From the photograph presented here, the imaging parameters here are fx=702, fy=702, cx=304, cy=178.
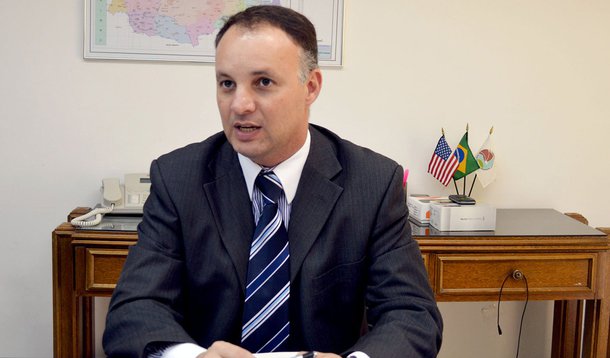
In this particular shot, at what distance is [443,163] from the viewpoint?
10.2 feet

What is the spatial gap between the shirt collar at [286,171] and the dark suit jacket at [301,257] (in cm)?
2

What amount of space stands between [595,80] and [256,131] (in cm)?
220

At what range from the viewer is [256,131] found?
1689 mm

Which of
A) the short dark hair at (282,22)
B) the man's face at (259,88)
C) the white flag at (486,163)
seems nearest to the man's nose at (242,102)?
the man's face at (259,88)

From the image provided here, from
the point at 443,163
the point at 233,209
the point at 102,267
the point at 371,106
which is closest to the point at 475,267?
the point at 443,163

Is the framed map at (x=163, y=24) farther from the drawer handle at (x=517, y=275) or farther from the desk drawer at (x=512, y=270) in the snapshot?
the drawer handle at (x=517, y=275)

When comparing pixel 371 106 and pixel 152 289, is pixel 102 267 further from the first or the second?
pixel 371 106

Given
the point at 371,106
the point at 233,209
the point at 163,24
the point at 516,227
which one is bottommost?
the point at 516,227

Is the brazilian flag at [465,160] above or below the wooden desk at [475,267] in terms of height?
above

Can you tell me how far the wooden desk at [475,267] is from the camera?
2.67 m

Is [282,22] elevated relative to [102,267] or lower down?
elevated

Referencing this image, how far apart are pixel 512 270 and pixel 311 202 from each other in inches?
51.7

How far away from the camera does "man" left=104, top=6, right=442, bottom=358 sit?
5.38 feet

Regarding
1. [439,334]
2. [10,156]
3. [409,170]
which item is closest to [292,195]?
[439,334]
